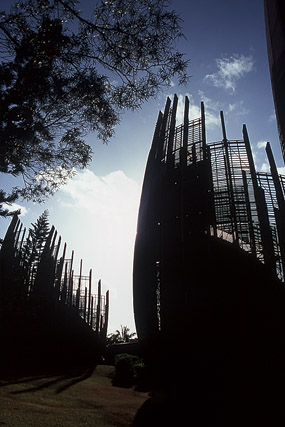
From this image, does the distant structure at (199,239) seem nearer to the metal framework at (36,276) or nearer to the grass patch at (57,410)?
the grass patch at (57,410)

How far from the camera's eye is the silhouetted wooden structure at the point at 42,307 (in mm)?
16828

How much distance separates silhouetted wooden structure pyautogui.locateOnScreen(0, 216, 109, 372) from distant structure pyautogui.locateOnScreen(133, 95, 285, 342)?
1037 cm

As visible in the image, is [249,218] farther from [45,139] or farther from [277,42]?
[45,139]

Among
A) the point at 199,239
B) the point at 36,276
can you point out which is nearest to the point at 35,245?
the point at 36,276

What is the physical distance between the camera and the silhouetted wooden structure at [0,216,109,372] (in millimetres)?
16828

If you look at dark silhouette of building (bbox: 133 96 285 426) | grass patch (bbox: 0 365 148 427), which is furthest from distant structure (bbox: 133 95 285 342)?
grass patch (bbox: 0 365 148 427)

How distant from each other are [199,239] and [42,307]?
564 inches

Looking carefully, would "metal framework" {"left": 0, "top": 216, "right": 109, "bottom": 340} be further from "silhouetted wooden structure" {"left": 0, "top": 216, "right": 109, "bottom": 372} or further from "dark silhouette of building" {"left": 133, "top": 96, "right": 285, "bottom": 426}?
"dark silhouette of building" {"left": 133, "top": 96, "right": 285, "bottom": 426}

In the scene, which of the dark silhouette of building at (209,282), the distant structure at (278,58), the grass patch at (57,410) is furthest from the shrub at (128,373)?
the distant structure at (278,58)

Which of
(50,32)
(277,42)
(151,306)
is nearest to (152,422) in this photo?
(151,306)

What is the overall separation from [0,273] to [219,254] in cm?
1586

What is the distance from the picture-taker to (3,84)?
5.47 metres

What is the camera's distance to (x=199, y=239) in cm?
971

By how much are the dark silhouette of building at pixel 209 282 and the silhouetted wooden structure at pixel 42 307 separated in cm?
1065
